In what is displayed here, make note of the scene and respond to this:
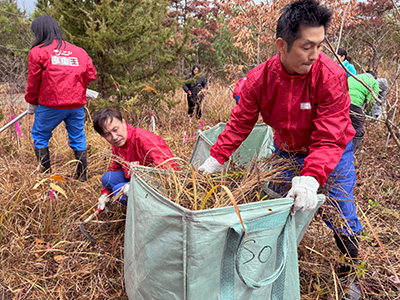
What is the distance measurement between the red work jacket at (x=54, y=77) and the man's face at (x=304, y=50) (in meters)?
2.08

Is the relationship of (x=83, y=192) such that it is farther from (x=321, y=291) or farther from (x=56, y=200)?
(x=321, y=291)

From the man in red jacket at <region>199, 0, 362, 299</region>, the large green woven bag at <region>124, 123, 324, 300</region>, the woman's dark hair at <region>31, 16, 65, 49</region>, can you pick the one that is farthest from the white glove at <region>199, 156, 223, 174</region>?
the woman's dark hair at <region>31, 16, 65, 49</region>

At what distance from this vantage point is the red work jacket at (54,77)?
2.61 meters

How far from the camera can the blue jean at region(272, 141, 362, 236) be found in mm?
1442

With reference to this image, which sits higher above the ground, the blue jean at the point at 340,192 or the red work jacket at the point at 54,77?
the red work jacket at the point at 54,77

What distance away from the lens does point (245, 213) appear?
102cm

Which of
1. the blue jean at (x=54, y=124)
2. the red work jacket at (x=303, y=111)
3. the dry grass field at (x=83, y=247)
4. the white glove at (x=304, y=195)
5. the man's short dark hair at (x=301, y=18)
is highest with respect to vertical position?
the man's short dark hair at (x=301, y=18)

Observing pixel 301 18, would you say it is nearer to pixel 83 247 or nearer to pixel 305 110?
pixel 305 110

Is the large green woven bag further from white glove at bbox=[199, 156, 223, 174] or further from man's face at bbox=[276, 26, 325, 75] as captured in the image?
man's face at bbox=[276, 26, 325, 75]

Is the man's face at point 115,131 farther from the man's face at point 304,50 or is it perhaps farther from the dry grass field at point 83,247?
the man's face at point 304,50

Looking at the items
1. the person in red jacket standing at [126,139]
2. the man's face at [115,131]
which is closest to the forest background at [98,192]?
the person in red jacket standing at [126,139]

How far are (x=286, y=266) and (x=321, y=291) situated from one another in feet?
2.08

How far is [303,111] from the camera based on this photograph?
1385 mm

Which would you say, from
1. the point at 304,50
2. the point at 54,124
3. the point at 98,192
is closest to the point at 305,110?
the point at 304,50
